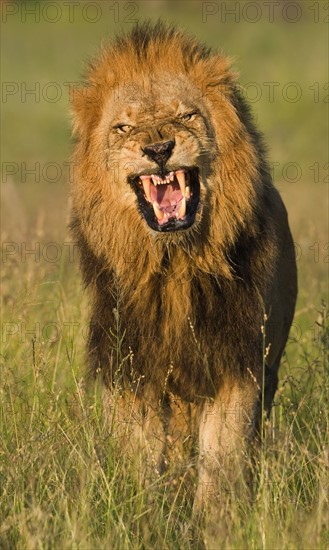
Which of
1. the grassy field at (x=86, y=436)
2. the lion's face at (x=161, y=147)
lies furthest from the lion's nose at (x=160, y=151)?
the grassy field at (x=86, y=436)

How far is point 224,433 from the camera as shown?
534 cm

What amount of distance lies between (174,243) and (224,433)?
85cm

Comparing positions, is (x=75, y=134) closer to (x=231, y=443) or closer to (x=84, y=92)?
(x=84, y=92)

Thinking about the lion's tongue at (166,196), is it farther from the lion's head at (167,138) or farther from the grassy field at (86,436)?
the grassy field at (86,436)

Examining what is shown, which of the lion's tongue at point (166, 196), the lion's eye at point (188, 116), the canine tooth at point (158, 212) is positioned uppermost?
the lion's eye at point (188, 116)

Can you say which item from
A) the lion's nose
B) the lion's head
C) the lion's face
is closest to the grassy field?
the lion's head

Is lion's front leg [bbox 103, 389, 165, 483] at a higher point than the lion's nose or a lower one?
lower

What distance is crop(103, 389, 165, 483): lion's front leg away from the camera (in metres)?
5.07

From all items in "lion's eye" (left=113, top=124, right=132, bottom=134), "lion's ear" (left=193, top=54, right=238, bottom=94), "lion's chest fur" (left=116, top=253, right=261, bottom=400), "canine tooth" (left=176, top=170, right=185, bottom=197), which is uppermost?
"lion's ear" (left=193, top=54, right=238, bottom=94)

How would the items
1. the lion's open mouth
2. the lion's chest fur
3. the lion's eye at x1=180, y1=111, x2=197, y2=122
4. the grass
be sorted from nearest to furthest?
the grass
the lion's open mouth
the lion's eye at x1=180, y1=111, x2=197, y2=122
the lion's chest fur

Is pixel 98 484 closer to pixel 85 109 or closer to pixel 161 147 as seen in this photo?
pixel 161 147

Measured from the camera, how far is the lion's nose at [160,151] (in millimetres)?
5055

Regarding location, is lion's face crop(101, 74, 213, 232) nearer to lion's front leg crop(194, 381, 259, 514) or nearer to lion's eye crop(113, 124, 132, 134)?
lion's eye crop(113, 124, 132, 134)

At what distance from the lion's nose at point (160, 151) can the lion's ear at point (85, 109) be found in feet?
1.55
